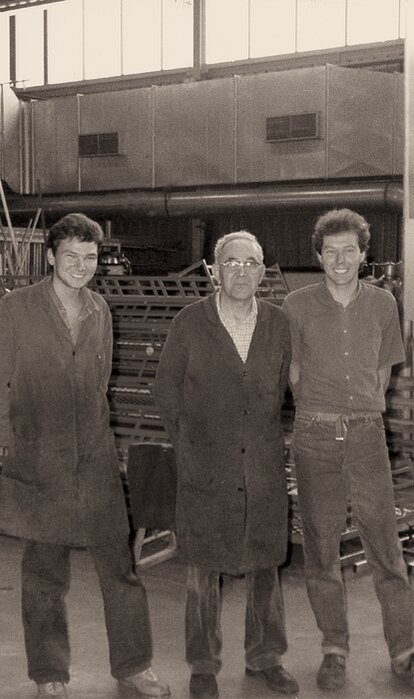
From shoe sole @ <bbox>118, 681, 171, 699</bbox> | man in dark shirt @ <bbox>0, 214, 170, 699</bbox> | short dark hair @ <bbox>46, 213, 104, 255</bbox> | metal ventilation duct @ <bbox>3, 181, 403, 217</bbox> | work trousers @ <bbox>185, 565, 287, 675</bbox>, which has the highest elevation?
metal ventilation duct @ <bbox>3, 181, 403, 217</bbox>

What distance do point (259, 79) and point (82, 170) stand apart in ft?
12.1

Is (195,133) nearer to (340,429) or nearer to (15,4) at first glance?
(15,4)

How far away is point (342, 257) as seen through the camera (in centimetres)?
331

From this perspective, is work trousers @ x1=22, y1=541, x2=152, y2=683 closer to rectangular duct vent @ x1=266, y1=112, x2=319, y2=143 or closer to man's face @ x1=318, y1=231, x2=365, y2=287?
man's face @ x1=318, y1=231, x2=365, y2=287

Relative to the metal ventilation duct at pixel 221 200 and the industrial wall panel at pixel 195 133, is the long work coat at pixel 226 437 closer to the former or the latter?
the metal ventilation duct at pixel 221 200

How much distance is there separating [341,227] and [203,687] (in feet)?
5.60

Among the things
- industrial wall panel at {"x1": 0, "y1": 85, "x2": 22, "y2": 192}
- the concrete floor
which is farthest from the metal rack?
industrial wall panel at {"x1": 0, "y1": 85, "x2": 22, "y2": 192}

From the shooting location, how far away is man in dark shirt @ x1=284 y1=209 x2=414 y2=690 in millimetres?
3314

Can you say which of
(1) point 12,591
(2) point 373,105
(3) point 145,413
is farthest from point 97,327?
(2) point 373,105

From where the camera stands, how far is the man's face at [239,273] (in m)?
3.16

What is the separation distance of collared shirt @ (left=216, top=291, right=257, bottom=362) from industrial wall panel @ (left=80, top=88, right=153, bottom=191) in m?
12.0

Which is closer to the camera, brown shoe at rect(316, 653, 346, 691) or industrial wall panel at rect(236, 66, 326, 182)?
brown shoe at rect(316, 653, 346, 691)

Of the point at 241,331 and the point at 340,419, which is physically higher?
the point at 241,331

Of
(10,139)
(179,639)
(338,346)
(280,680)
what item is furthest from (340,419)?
(10,139)
